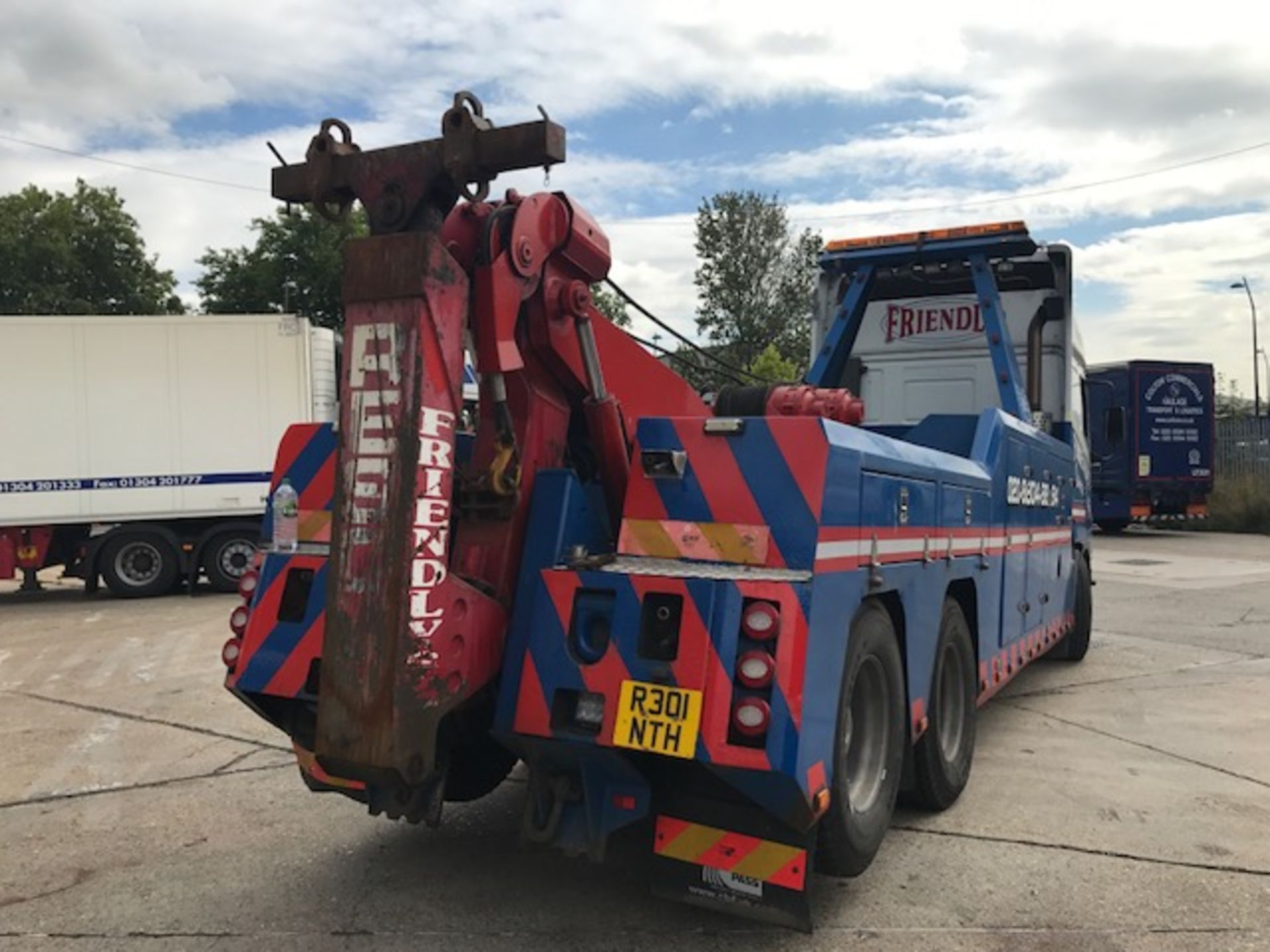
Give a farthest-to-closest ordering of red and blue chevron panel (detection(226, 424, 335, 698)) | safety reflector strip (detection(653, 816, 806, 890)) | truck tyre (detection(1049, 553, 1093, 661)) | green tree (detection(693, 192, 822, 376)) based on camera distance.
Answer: green tree (detection(693, 192, 822, 376)) < truck tyre (detection(1049, 553, 1093, 661)) < red and blue chevron panel (detection(226, 424, 335, 698)) < safety reflector strip (detection(653, 816, 806, 890))

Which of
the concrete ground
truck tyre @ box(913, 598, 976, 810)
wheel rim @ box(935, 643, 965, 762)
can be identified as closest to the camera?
the concrete ground

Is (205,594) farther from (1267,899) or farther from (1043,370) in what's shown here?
(1267,899)

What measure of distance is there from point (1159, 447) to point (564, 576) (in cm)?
2244

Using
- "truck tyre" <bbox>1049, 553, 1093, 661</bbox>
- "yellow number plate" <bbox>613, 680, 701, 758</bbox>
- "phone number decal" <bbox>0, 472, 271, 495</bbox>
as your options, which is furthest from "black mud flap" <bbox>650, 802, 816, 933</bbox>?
"phone number decal" <bbox>0, 472, 271, 495</bbox>

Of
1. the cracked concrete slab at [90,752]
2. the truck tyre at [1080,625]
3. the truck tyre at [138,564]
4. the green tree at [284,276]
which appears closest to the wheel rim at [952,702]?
the cracked concrete slab at [90,752]

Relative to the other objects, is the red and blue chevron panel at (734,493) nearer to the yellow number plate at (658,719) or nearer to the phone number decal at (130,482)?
the yellow number plate at (658,719)

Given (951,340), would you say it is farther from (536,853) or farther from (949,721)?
(536,853)

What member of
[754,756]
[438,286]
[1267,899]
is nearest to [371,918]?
[754,756]

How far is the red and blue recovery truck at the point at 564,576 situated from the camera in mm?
3055

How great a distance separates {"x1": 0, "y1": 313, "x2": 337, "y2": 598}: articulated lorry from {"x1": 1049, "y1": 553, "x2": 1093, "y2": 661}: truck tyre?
8875mm

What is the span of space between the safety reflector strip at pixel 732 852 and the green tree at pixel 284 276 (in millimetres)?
36114

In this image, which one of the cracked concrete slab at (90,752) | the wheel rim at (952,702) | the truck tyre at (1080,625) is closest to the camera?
the wheel rim at (952,702)

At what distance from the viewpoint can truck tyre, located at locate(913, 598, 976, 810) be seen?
4586 mm

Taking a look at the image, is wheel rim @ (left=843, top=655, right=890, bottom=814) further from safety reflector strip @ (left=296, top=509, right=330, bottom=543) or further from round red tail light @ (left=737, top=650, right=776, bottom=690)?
safety reflector strip @ (left=296, top=509, right=330, bottom=543)
